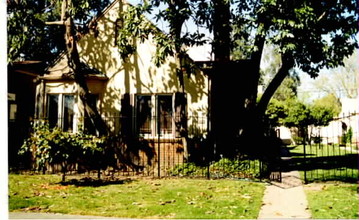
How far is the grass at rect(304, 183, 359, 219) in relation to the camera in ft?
17.4

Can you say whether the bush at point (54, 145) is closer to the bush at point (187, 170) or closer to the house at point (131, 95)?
the house at point (131, 95)

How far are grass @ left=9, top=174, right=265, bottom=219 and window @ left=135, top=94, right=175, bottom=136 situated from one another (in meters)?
2.73

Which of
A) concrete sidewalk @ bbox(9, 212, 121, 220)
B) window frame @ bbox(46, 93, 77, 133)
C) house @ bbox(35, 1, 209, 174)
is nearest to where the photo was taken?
concrete sidewalk @ bbox(9, 212, 121, 220)

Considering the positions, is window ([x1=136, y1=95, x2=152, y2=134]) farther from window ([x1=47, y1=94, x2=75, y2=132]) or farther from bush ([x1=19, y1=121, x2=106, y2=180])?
bush ([x1=19, y1=121, x2=106, y2=180])

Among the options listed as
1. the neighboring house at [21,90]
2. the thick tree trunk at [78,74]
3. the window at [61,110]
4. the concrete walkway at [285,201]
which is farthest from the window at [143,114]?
the concrete walkway at [285,201]

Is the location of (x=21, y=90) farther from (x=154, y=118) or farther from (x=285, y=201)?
(x=285, y=201)

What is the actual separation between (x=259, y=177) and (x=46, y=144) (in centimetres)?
607

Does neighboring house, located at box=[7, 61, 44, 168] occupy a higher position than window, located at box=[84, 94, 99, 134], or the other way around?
neighboring house, located at box=[7, 61, 44, 168]

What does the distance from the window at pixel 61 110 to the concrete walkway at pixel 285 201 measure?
772cm

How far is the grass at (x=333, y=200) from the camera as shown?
17.4 feet

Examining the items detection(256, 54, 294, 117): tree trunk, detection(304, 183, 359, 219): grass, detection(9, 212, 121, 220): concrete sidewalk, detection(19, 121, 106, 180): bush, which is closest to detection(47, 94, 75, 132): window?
detection(19, 121, 106, 180): bush

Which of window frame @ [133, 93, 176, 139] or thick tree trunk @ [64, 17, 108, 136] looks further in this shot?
window frame @ [133, 93, 176, 139]

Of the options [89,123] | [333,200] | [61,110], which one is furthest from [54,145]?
[333,200]
